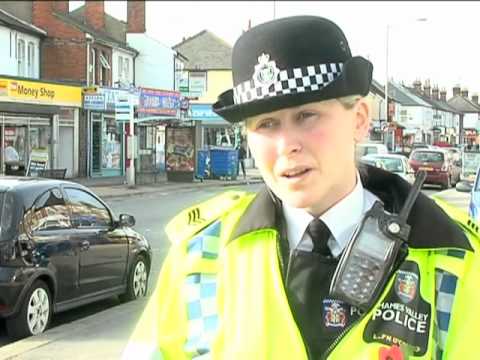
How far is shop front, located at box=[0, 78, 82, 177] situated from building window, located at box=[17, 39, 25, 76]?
319 centimetres

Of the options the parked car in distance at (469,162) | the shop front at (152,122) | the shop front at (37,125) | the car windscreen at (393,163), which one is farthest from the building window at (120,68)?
the car windscreen at (393,163)

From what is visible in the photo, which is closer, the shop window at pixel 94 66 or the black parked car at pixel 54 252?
the black parked car at pixel 54 252

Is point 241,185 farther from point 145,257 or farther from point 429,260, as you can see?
point 429,260

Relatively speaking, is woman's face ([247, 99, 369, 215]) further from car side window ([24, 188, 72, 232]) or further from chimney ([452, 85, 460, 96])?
chimney ([452, 85, 460, 96])

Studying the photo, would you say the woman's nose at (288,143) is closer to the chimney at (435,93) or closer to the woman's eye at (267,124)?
the woman's eye at (267,124)

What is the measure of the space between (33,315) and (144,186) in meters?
22.7

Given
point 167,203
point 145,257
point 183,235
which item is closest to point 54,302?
point 145,257

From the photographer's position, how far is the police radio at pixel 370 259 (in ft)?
5.70

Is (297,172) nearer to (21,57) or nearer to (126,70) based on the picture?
(21,57)

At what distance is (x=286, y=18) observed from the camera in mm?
1865

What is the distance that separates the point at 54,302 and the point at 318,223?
6.11 metres

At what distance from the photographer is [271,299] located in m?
1.80

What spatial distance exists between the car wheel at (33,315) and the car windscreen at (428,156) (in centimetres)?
2628

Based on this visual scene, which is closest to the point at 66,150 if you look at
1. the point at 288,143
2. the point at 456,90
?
the point at 288,143
